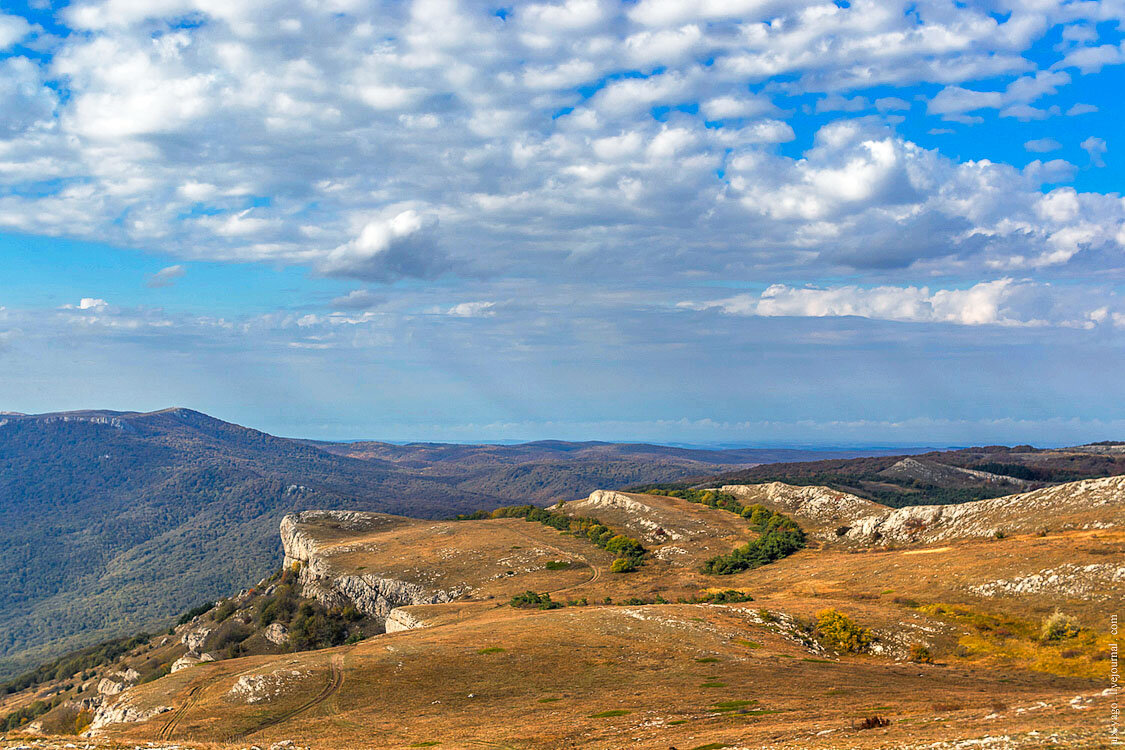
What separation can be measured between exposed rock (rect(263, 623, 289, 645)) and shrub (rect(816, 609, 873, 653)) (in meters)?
65.6

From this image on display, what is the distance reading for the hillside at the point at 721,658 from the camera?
2822 cm

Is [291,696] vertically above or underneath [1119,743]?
underneath

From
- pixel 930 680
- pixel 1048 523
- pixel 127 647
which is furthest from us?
pixel 127 647

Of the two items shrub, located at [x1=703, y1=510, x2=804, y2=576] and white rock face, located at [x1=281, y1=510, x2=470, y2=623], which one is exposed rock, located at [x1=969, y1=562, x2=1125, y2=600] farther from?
white rock face, located at [x1=281, y1=510, x2=470, y2=623]

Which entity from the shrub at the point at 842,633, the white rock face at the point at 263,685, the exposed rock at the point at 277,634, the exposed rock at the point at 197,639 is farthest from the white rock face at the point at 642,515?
the white rock face at the point at 263,685

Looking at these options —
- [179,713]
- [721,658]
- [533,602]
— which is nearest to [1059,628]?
[721,658]

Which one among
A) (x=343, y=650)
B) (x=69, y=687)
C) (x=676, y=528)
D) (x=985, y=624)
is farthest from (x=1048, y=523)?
(x=69, y=687)

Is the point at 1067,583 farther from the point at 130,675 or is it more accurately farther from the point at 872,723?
the point at 130,675

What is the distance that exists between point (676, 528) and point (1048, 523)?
51.4 metres

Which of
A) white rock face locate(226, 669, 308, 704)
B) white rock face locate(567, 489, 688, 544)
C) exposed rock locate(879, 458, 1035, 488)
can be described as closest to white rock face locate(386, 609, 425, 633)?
white rock face locate(226, 669, 308, 704)

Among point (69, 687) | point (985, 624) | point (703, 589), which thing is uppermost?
point (985, 624)

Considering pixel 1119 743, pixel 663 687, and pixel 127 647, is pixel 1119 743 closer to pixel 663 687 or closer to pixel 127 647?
pixel 663 687

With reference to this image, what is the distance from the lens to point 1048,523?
68.2 meters

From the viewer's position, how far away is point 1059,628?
44094 mm
